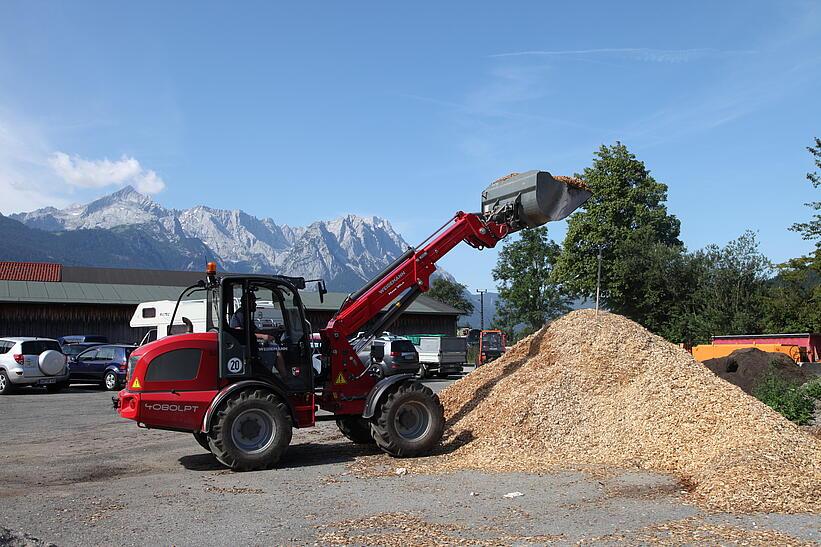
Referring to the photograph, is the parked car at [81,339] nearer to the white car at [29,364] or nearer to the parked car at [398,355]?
the white car at [29,364]

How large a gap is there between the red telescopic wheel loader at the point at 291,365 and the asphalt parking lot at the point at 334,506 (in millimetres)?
611

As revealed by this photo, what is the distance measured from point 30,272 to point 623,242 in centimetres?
3775

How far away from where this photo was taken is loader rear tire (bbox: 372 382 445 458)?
10.7m

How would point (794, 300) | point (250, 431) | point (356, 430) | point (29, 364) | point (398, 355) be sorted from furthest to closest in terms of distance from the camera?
point (794, 300) → point (398, 355) → point (29, 364) → point (356, 430) → point (250, 431)

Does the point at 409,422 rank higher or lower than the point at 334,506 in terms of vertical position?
higher

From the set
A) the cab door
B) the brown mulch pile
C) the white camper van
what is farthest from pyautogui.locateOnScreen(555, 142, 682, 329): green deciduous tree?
the cab door

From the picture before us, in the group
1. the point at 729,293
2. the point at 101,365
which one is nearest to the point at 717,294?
the point at 729,293

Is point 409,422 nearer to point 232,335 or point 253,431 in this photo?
point 253,431

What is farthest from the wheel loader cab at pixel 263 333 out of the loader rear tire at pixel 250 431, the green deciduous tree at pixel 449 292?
the green deciduous tree at pixel 449 292

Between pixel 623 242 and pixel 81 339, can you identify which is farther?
pixel 623 242

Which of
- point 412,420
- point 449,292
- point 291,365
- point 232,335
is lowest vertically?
point 412,420

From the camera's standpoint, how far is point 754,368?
18656 mm

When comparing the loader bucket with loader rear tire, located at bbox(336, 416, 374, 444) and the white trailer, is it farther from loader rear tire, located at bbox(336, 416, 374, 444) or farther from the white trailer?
the white trailer

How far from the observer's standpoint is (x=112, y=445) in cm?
1288
